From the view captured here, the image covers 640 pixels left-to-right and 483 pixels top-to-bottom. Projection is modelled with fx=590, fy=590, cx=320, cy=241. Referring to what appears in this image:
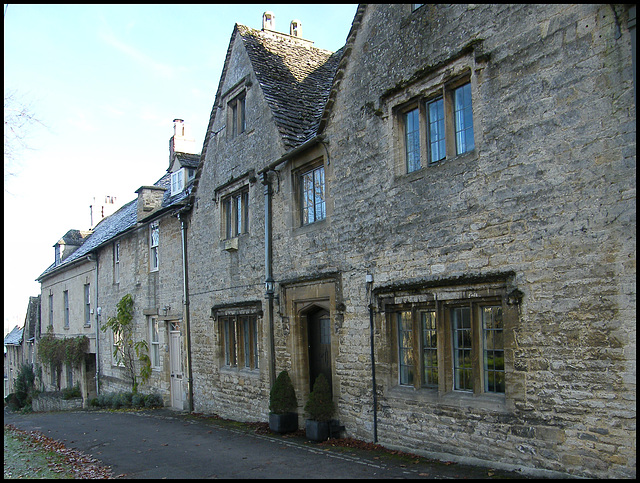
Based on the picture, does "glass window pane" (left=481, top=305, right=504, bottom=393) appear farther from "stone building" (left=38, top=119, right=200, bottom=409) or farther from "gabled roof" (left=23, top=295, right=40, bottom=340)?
"gabled roof" (left=23, top=295, right=40, bottom=340)

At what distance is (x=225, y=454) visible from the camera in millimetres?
10594

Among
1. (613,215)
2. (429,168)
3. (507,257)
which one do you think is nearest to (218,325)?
(429,168)

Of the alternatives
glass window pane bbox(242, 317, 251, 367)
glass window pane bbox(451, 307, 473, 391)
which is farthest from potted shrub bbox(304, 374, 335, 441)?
glass window pane bbox(242, 317, 251, 367)

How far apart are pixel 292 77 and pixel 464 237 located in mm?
8687

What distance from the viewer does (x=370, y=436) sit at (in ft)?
34.7

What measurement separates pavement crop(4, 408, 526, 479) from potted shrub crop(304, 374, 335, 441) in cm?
26

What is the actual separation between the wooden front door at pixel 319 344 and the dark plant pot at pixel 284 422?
751 millimetres

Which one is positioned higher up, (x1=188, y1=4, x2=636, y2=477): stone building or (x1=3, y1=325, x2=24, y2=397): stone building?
(x1=188, y1=4, x2=636, y2=477): stone building

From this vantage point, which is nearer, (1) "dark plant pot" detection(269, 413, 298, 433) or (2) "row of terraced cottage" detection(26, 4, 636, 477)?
(2) "row of terraced cottage" detection(26, 4, 636, 477)

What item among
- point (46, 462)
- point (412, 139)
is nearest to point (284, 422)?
point (46, 462)

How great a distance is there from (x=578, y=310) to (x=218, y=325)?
35.9 ft

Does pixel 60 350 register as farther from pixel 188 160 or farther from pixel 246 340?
pixel 246 340

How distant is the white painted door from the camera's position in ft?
61.4

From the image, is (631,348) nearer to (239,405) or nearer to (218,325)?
(239,405)
